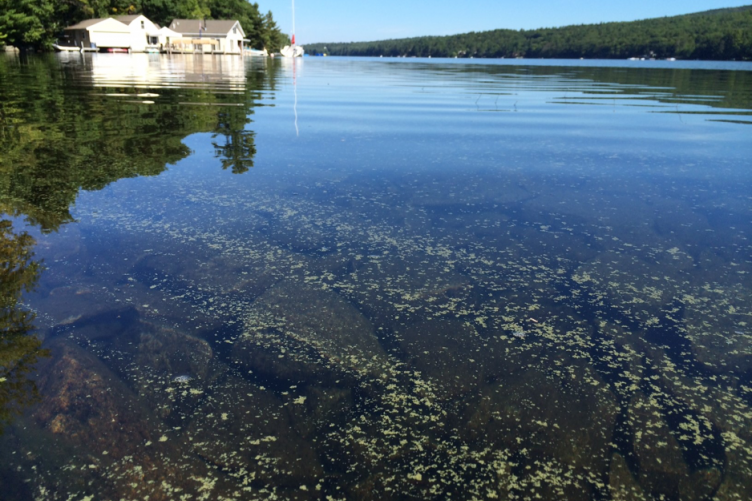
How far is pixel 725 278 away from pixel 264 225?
2559 mm

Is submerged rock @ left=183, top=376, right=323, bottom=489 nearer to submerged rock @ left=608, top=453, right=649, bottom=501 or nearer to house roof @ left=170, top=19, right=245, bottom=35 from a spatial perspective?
submerged rock @ left=608, top=453, right=649, bottom=501

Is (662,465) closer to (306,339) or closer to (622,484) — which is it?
(622,484)

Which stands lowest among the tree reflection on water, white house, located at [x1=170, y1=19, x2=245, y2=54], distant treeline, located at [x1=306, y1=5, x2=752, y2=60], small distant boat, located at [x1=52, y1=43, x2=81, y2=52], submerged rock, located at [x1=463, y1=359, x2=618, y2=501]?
submerged rock, located at [x1=463, y1=359, x2=618, y2=501]

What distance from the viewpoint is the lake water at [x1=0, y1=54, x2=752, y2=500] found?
1371 millimetres

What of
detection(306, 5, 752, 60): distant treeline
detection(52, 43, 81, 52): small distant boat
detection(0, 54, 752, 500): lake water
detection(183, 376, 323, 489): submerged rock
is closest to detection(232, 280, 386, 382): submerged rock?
detection(0, 54, 752, 500): lake water

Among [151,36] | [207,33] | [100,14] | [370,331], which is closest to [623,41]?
[207,33]

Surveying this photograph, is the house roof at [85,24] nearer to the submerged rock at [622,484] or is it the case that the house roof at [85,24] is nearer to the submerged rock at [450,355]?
the submerged rock at [450,355]

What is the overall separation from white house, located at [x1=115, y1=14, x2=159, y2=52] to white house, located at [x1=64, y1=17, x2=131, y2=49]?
0.48 meters

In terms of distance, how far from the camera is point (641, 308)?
2242 millimetres

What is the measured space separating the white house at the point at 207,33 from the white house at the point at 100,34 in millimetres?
7801

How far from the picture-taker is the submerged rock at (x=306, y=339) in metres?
1.80

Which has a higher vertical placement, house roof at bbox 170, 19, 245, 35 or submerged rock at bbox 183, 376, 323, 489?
house roof at bbox 170, 19, 245, 35

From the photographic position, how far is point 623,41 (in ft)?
309

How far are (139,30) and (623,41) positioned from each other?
84415mm
